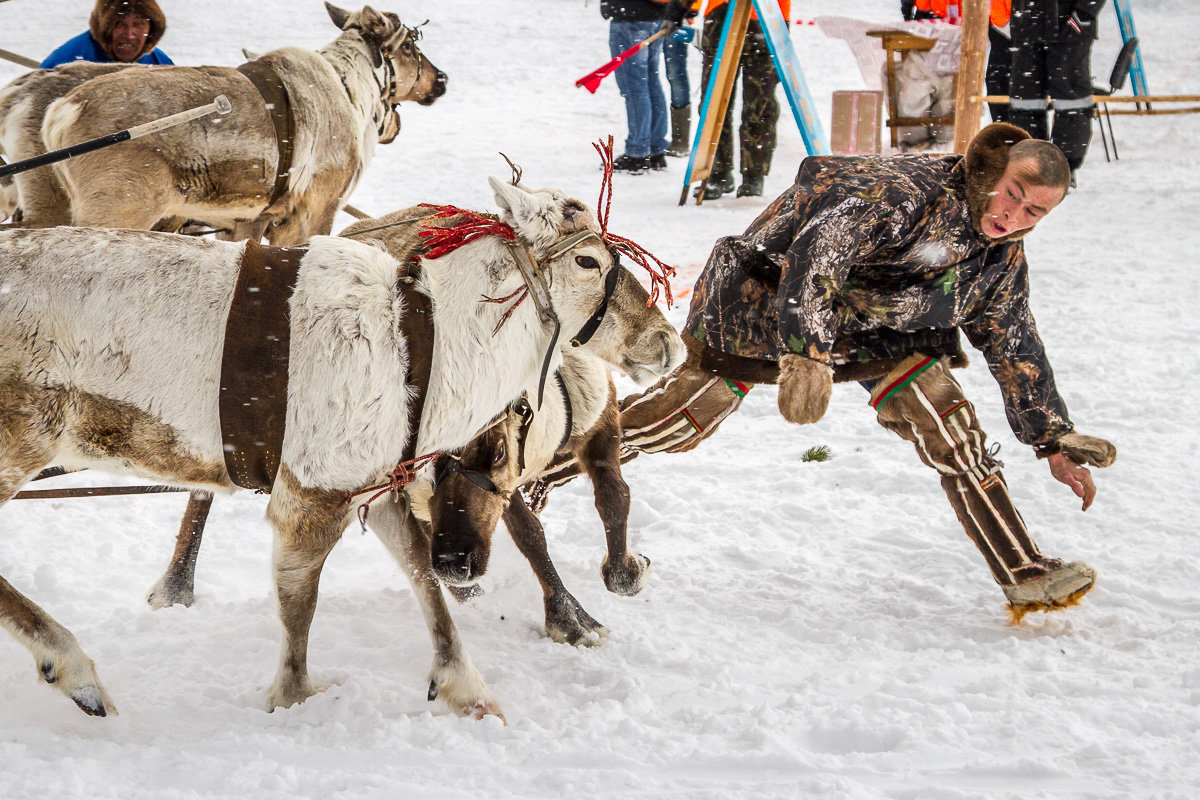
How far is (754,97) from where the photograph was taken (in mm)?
8922

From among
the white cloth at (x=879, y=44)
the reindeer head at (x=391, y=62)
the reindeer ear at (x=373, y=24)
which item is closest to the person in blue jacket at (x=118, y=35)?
the reindeer head at (x=391, y=62)

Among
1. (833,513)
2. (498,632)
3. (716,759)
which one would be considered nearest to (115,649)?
(498,632)

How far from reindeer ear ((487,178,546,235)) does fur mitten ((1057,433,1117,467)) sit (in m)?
2.02

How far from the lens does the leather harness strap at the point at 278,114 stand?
14.0ft

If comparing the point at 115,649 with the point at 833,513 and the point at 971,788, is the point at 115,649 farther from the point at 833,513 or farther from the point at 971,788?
the point at 833,513

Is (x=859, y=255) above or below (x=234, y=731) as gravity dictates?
above

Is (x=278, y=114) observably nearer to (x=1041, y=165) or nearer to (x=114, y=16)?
(x=114, y=16)

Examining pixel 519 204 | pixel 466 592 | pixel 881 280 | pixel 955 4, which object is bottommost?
pixel 466 592

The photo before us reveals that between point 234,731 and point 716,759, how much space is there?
125 cm

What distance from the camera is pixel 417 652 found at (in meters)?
3.24

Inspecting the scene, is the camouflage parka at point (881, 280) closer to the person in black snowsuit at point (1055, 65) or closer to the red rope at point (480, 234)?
the red rope at point (480, 234)

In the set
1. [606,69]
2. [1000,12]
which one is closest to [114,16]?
[606,69]

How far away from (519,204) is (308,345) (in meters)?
0.60

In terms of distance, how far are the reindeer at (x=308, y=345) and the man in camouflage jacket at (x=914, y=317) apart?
0.77 metres
